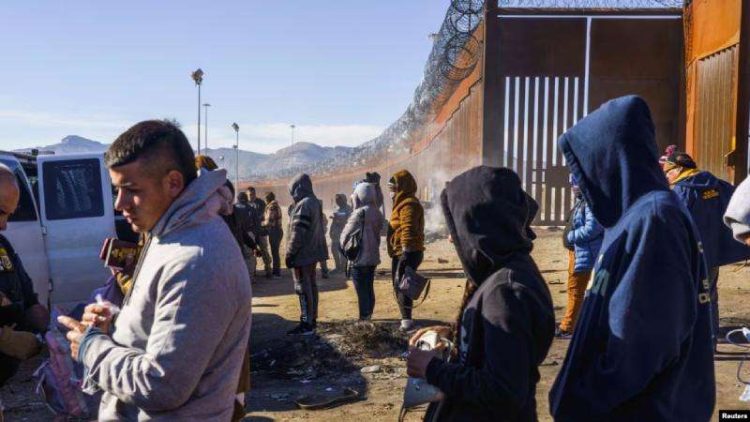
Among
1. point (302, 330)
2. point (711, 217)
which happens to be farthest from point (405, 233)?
point (711, 217)

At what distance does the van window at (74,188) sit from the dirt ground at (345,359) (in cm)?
163

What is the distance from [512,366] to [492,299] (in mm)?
210

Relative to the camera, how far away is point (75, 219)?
285 inches

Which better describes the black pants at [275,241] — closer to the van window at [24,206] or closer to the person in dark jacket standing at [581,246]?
the van window at [24,206]

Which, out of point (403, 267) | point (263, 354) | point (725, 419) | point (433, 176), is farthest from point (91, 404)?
point (433, 176)

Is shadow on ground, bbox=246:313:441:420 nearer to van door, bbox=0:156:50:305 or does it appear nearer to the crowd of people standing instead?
van door, bbox=0:156:50:305

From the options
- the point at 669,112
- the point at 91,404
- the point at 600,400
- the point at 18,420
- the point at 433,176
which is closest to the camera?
the point at 600,400

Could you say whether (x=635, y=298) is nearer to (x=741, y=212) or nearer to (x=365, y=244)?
(x=741, y=212)

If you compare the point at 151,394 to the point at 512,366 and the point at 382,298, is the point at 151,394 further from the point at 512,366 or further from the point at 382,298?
the point at 382,298

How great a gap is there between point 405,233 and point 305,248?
3.96 ft

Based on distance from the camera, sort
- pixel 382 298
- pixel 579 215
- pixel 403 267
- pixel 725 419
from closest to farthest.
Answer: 1. pixel 725 419
2. pixel 579 215
3. pixel 403 267
4. pixel 382 298

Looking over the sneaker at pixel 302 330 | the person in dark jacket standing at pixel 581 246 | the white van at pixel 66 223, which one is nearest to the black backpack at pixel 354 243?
the sneaker at pixel 302 330

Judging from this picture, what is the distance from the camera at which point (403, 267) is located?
A: 824 cm

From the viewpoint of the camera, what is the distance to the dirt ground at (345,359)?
5453 millimetres
